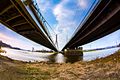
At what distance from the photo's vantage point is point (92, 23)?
38.1m

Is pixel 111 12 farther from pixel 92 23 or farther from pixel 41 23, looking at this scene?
pixel 41 23

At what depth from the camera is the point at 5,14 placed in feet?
119

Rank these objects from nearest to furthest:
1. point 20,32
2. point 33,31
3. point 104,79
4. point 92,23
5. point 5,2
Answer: point 104,79
point 5,2
point 92,23
point 33,31
point 20,32

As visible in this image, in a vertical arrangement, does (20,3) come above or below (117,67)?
above

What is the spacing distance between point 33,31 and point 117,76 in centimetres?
3740

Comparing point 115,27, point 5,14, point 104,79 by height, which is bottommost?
point 104,79

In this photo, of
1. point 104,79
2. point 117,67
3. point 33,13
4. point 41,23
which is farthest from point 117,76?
point 41,23

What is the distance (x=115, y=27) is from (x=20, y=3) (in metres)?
15.3

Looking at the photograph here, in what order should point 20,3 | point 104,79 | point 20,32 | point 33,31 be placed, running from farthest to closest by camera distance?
point 20,32
point 33,31
point 20,3
point 104,79

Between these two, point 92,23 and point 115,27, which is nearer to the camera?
point 115,27

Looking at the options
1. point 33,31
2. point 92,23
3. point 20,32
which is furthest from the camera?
point 20,32

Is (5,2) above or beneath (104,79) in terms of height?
above

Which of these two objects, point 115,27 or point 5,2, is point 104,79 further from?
point 115,27

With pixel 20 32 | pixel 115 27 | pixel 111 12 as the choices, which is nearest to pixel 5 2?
pixel 111 12
